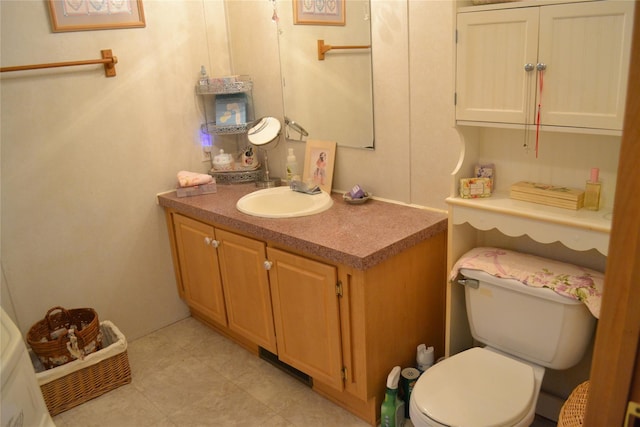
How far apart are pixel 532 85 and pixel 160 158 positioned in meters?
1.88

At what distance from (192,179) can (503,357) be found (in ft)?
5.61

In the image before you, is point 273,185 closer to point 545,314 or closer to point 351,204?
point 351,204

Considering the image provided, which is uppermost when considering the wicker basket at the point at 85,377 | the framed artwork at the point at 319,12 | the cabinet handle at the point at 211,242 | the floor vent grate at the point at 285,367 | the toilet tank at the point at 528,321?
the framed artwork at the point at 319,12

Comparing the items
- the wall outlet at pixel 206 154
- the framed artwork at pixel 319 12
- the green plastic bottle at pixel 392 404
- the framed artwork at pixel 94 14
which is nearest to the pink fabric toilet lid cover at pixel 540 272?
the green plastic bottle at pixel 392 404

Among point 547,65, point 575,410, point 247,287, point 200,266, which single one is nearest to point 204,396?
point 247,287

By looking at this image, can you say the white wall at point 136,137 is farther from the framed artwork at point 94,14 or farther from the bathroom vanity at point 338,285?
the bathroom vanity at point 338,285

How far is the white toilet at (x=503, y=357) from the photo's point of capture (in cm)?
160

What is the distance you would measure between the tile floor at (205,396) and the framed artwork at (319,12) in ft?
5.44

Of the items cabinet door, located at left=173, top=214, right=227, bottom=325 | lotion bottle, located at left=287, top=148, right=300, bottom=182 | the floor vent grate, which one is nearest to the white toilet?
the floor vent grate

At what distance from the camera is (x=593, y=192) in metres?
1.65

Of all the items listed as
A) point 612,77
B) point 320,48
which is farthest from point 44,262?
point 612,77

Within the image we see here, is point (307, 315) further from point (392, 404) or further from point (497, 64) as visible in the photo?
point (497, 64)

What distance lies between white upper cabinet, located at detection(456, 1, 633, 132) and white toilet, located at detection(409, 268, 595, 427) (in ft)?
1.89

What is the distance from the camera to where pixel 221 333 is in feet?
9.37
